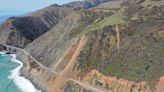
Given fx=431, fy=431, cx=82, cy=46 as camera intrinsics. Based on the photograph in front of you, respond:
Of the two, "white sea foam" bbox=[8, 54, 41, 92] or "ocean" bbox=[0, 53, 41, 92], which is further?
"ocean" bbox=[0, 53, 41, 92]

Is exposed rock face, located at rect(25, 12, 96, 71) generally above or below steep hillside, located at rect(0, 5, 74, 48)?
above

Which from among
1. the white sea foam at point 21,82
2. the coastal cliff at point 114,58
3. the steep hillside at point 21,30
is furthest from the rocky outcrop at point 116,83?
the steep hillside at point 21,30

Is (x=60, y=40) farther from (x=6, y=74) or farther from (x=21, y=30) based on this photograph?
(x=21, y=30)

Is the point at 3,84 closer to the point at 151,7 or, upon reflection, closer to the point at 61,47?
the point at 61,47

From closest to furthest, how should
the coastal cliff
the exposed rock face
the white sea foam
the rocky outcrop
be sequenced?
the rocky outcrop
the coastal cliff
the white sea foam
the exposed rock face

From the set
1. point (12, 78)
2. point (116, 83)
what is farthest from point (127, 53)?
point (12, 78)

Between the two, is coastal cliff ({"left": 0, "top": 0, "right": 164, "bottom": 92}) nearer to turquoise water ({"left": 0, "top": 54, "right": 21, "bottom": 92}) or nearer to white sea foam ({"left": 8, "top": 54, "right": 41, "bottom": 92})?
white sea foam ({"left": 8, "top": 54, "right": 41, "bottom": 92})

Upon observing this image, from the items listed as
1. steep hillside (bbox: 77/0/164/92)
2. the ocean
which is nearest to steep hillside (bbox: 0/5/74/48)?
the ocean
